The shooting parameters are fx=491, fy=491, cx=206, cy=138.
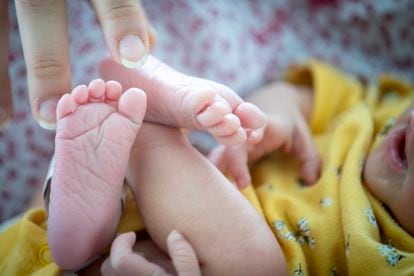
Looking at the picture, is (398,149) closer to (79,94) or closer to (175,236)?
(175,236)

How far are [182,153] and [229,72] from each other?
479 mm

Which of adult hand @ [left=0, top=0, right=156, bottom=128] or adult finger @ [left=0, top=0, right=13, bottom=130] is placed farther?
adult finger @ [left=0, top=0, right=13, bottom=130]

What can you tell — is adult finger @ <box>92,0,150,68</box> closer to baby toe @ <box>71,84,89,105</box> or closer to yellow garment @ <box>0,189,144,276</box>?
baby toe @ <box>71,84,89,105</box>

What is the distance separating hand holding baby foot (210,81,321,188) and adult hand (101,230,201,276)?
0.20 m

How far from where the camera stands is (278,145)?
37.8 inches

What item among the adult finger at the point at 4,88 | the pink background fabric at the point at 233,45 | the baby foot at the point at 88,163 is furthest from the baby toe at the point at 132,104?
the pink background fabric at the point at 233,45

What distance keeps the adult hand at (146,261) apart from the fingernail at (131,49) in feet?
0.81

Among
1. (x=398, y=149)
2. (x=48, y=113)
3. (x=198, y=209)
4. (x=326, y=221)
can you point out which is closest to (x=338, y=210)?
(x=326, y=221)

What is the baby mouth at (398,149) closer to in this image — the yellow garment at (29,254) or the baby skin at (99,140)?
the baby skin at (99,140)

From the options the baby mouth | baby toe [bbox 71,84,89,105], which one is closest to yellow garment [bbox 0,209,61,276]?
baby toe [bbox 71,84,89,105]

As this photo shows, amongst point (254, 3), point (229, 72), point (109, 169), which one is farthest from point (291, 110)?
point (109, 169)

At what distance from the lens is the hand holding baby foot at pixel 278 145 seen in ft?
2.79

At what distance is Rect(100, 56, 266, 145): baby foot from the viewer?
65cm

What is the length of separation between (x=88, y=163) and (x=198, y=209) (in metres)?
0.17
